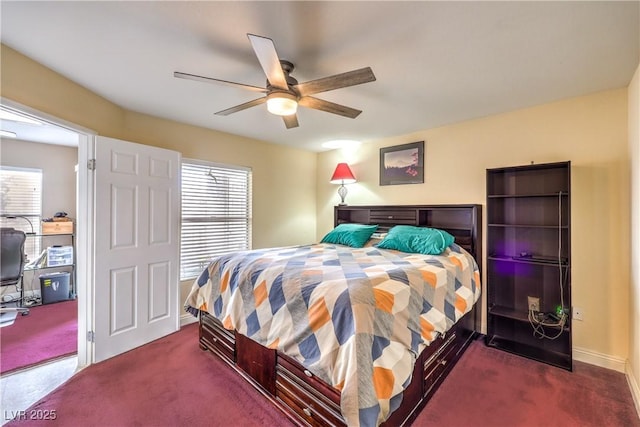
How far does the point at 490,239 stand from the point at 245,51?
284cm

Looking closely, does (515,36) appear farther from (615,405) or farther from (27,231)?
(27,231)

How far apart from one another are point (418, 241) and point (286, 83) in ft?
6.58

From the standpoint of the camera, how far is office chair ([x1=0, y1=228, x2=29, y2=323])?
3.23 metres

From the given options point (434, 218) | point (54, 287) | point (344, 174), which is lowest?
point (54, 287)

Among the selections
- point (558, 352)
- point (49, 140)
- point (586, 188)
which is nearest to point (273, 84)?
point (586, 188)

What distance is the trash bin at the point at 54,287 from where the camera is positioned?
3.85 meters

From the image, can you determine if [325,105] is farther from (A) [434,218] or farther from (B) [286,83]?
(A) [434,218]

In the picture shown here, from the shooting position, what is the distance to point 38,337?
286 centimetres

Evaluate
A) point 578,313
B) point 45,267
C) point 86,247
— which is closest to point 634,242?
point 578,313

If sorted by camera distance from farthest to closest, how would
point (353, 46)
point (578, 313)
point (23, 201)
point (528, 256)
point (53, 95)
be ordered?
point (23, 201)
point (528, 256)
point (578, 313)
point (53, 95)
point (353, 46)

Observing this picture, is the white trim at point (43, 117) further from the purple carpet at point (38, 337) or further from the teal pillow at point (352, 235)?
the teal pillow at point (352, 235)

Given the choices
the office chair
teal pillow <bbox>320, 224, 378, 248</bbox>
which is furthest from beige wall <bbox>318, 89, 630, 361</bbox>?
the office chair

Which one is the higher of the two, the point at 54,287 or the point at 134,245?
the point at 134,245

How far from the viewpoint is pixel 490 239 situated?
2820mm
